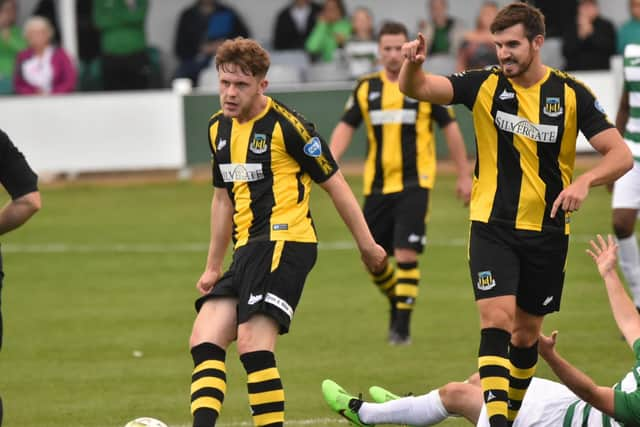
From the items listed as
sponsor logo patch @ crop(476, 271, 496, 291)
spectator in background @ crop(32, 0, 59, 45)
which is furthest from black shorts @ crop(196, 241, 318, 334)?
spectator in background @ crop(32, 0, 59, 45)

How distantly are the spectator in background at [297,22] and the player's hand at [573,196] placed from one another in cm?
1653

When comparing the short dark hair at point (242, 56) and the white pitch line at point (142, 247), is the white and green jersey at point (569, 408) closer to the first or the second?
the short dark hair at point (242, 56)

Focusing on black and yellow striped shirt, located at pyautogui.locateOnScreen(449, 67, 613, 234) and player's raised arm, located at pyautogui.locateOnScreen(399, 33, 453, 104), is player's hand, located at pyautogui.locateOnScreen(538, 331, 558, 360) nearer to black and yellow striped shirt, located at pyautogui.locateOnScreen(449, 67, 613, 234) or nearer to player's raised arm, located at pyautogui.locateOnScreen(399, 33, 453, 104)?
black and yellow striped shirt, located at pyautogui.locateOnScreen(449, 67, 613, 234)

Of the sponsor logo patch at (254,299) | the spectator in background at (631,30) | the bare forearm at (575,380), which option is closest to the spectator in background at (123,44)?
the spectator in background at (631,30)

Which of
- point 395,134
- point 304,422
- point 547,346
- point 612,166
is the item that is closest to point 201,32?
point 395,134

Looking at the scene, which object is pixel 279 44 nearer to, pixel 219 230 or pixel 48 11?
pixel 48 11

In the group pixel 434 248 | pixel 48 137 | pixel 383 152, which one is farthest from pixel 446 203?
pixel 383 152

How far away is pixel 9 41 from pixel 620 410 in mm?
17858

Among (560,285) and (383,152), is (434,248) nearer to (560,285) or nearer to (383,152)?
(383,152)

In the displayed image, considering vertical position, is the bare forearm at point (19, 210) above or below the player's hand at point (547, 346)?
above

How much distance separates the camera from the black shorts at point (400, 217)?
1101cm

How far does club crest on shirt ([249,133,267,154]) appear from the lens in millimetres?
7215

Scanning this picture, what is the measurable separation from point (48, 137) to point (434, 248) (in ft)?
24.3

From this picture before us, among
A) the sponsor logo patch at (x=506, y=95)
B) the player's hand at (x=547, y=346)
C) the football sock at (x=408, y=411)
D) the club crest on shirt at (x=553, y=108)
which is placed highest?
the sponsor logo patch at (x=506, y=95)
